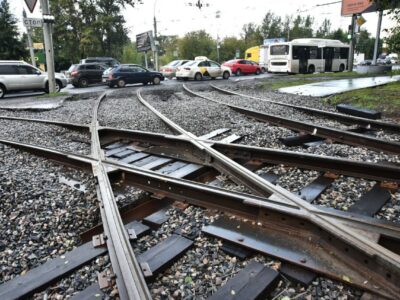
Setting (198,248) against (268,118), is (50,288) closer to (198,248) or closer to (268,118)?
(198,248)

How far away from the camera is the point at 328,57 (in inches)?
1281

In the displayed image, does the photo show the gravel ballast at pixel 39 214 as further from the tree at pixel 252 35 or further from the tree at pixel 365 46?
the tree at pixel 365 46

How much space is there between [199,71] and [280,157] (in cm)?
2255

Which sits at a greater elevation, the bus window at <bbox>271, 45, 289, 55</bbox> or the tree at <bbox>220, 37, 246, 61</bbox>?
the tree at <bbox>220, 37, 246, 61</bbox>

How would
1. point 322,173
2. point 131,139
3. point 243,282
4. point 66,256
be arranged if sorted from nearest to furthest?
1. point 243,282
2. point 66,256
3. point 322,173
4. point 131,139

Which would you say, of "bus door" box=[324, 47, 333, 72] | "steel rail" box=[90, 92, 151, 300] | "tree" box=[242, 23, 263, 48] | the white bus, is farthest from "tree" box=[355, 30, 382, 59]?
"steel rail" box=[90, 92, 151, 300]

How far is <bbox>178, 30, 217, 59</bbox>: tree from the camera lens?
65.0 metres

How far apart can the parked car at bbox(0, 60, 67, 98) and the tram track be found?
1592 cm

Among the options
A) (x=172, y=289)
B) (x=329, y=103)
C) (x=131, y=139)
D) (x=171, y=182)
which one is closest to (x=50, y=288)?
(x=172, y=289)

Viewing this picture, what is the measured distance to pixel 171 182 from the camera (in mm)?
3408

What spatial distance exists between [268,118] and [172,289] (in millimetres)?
5417

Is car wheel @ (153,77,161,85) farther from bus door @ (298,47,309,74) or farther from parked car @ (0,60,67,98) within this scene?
bus door @ (298,47,309,74)

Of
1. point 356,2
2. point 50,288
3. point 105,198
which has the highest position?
point 356,2

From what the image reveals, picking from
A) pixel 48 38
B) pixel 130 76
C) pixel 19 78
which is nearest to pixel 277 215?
pixel 48 38
